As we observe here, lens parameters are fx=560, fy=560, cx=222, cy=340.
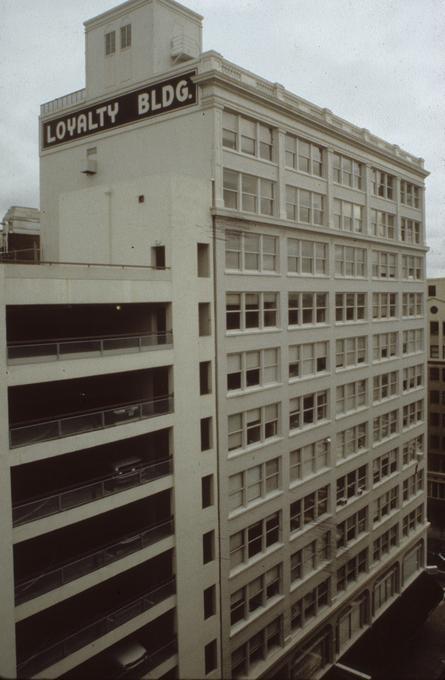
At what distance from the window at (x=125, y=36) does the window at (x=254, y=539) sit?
81.3 ft

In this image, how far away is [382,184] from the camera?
3869cm

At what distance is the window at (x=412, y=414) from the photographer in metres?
42.3

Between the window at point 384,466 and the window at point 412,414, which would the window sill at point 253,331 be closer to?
the window at point 384,466

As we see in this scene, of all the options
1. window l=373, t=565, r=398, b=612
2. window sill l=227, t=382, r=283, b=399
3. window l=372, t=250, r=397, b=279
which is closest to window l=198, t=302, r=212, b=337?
window sill l=227, t=382, r=283, b=399

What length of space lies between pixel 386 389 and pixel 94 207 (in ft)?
80.7

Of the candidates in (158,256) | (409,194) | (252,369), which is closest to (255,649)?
(252,369)

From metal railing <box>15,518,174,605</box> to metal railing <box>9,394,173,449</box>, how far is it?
14.6ft

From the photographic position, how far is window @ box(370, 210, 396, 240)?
3753 centimetres

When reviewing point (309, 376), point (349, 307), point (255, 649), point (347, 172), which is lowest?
point (255, 649)

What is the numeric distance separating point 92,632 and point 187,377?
9811 millimetres

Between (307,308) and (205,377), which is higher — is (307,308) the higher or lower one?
the higher one

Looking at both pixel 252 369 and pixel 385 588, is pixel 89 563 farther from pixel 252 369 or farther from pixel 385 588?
pixel 385 588

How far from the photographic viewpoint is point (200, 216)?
922 inches

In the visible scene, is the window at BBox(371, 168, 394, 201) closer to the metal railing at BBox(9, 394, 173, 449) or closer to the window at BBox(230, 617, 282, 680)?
the metal railing at BBox(9, 394, 173, 449)
